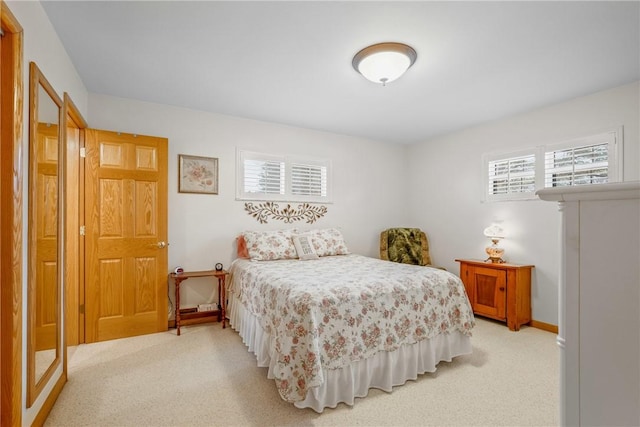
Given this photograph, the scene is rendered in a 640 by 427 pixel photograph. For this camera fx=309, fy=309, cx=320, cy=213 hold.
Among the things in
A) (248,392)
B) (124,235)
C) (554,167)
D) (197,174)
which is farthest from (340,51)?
(554,167)

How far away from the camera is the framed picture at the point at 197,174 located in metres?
3.59

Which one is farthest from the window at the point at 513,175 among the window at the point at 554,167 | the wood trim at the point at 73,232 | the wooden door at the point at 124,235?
the wood trim at the point at 73,232

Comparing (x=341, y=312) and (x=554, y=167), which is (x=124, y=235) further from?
(x=554, y=167)

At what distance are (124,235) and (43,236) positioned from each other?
1.30 m

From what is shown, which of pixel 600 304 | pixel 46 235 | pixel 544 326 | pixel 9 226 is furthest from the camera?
pixel 544 326

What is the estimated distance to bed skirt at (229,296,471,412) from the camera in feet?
6.45

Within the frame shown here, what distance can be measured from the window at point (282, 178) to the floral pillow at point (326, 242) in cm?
58

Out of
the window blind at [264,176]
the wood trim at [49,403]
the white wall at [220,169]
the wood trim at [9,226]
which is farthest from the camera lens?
the window blind at [264,176]

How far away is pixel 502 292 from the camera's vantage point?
3521 mm

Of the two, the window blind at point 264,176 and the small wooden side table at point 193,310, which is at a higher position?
the window blind at point 264,176

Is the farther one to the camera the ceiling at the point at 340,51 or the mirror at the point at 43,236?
the ceiling at the point at 340,51

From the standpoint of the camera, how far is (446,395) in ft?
6.90

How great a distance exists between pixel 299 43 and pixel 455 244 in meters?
3.50

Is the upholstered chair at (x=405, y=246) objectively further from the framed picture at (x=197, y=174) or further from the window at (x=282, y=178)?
the framed picture at (x=197, y=174)
